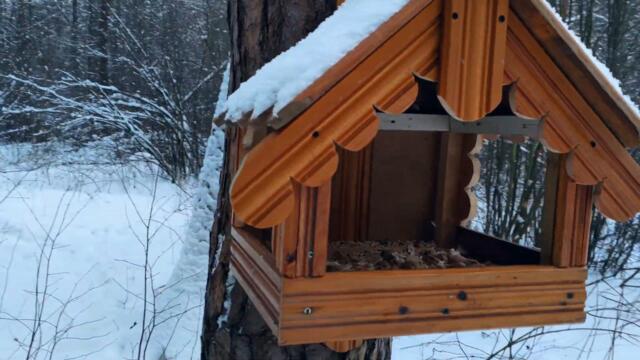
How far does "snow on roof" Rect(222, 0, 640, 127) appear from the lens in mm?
935

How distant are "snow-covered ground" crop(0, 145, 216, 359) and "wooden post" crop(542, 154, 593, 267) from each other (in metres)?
1.79

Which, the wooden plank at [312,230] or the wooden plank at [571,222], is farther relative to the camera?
the wooden plank at [571,222]

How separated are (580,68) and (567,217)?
0.99 feet

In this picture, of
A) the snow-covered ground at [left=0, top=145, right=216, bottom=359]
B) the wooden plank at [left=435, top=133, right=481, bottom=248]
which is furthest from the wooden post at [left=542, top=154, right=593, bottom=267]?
the snow-covered ground at [left=0, top=145, right=216, bottom=359]

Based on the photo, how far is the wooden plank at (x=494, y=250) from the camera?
1.36 meters

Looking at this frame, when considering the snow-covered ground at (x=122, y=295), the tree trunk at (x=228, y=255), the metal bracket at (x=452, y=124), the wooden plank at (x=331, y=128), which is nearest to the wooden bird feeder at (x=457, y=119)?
the wooden plank at (x=331, y=128)

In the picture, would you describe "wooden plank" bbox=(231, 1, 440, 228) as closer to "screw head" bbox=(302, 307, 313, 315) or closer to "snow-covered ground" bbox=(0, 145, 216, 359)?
"screw head" bbox=(302, 307, 313, 315)

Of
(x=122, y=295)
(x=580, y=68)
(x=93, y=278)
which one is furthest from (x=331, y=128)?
(x=93, y=278)

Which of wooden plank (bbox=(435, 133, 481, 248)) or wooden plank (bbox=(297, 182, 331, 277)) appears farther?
wooden plank (bbox=(435, 133, 481, 248))

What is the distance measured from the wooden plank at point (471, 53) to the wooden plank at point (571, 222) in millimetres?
275

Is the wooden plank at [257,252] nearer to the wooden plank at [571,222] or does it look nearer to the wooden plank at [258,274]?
the wooden plank at [258,274]

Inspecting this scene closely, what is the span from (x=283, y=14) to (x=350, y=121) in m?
0.72

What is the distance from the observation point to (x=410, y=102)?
3.26 ft

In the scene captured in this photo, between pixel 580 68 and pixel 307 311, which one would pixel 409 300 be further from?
pixel 580 68
